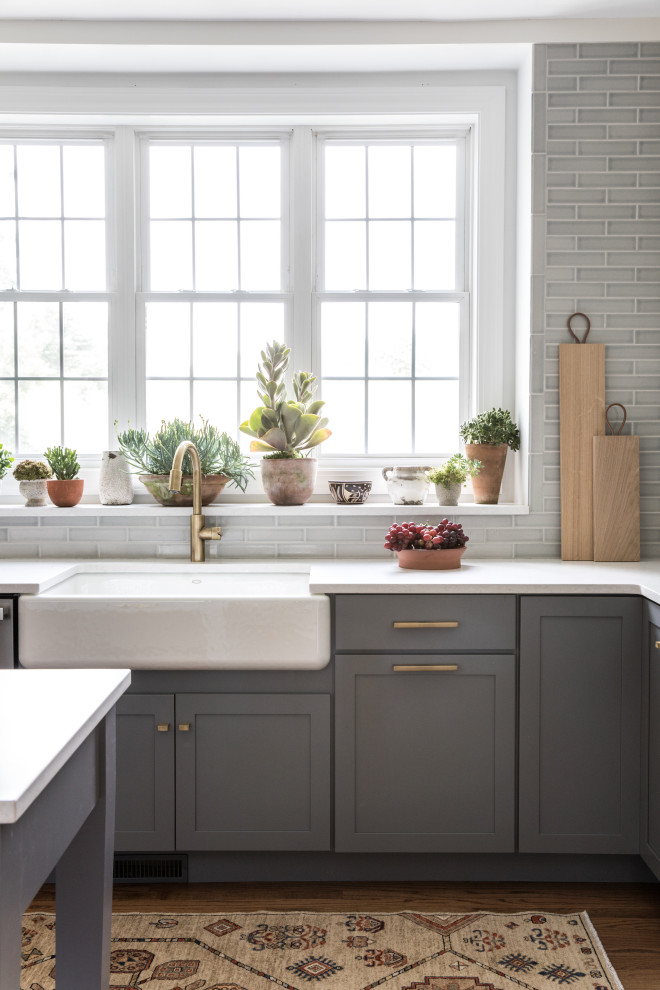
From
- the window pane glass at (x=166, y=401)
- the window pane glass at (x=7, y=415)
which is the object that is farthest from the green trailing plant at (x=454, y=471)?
the window pane glass at (x=7, y=415)

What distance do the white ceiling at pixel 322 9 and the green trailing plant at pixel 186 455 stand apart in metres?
1.48

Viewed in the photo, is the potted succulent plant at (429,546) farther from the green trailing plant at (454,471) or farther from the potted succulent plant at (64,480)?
the potted succulent plant at (64,480)

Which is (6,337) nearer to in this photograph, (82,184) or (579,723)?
(82,184)

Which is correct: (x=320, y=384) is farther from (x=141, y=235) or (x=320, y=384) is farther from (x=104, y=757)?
(x=104, y=757)

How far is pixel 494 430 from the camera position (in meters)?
3.10

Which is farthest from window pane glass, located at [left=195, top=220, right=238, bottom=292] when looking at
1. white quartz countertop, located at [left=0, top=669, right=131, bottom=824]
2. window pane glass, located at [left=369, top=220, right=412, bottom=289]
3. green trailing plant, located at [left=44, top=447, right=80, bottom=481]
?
white quartz countertop, located at [left=0, top=669, right=131, bottom=824]

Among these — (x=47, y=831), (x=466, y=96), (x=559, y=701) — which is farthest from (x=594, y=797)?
(x=466, y=96)

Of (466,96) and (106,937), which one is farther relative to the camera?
(466,96)

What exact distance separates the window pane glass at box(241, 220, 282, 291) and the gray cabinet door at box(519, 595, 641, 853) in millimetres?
1765

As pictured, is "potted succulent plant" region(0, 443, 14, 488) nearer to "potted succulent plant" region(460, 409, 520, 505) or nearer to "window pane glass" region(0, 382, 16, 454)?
"window pane glass" region(0, 382, 16, 454)

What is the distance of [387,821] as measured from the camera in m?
2.46

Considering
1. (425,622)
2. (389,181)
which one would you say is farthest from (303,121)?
(425,622)

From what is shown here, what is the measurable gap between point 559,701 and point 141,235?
2.45m

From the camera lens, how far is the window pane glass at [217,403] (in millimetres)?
3377
